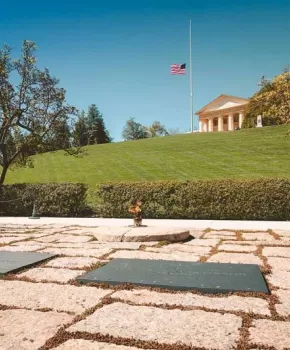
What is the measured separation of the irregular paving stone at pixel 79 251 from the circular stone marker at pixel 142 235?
0.85 m

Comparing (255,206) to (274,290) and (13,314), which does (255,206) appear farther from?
(13,314)

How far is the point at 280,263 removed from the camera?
5125 millimetres

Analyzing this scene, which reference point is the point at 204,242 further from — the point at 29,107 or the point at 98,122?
the point at 98,122

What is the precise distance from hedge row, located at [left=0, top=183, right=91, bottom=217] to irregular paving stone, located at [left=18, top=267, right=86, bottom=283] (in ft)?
27.5

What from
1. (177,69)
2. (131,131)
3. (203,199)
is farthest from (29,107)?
(131,131)

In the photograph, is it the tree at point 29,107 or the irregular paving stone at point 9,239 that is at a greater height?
the tree at point 29,107

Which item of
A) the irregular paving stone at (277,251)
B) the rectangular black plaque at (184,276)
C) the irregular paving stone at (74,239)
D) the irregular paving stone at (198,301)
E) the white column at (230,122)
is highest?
the white column at (230,122)

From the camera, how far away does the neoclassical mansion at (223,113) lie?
200 feet

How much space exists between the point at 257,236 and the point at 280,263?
8.78 feet

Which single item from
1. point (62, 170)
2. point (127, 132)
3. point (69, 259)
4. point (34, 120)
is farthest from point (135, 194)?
point (127, 132)

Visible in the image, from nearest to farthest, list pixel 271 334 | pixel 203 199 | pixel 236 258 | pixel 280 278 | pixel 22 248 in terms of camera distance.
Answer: pixel 271 334
pixel 280 278
pixel 236 258
pixel 22 248
pixel 203 199

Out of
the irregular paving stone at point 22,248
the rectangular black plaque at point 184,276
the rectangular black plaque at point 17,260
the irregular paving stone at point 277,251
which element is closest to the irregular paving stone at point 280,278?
the rectangular black plaque at point 184,276

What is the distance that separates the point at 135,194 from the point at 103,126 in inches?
2187

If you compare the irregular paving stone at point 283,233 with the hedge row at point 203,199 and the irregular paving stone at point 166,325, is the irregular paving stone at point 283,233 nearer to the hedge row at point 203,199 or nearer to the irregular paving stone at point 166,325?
the hedge row at point 203,199
